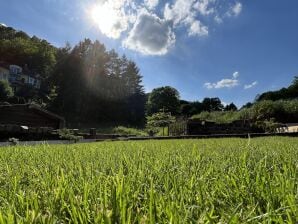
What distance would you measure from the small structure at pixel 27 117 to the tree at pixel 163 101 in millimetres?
52416

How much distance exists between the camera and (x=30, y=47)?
86.8 metres

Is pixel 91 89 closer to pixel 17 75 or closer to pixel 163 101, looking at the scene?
pixel 163 101

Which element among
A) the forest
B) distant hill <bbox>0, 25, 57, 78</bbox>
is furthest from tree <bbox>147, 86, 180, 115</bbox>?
distant hill <bbox>0, 25, 57, 78</bbox>

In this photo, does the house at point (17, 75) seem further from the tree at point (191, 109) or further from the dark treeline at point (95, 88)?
the tree at point (191, 109)

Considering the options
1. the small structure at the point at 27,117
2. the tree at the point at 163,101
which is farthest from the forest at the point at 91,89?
the small structure at the point at 27,117

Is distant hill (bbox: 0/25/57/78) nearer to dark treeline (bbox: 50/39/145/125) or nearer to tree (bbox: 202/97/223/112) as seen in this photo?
dark treeline (bbox: 50/39/145/125)

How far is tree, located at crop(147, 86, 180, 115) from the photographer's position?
3155 inches

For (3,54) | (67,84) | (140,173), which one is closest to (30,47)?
(3,54)

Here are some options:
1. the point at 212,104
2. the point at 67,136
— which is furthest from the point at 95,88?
the point at 67,136

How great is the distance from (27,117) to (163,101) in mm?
57961

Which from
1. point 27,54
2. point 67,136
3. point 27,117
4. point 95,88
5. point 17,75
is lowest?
point 67,136

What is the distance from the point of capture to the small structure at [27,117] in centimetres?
2306

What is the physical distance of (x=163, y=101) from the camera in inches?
3196

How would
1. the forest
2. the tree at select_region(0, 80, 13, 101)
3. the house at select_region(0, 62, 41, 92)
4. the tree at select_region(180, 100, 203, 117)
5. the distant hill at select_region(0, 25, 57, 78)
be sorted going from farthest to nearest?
1. the distant hill at select_region(0, 25, 57, 78)
2. the house at select_region(0, 62, 41, 92)
3. the tree at select_region(180, 100, 203, 117)
4. the forest
5. the tree at select_region(0, 80, 13, 101)
